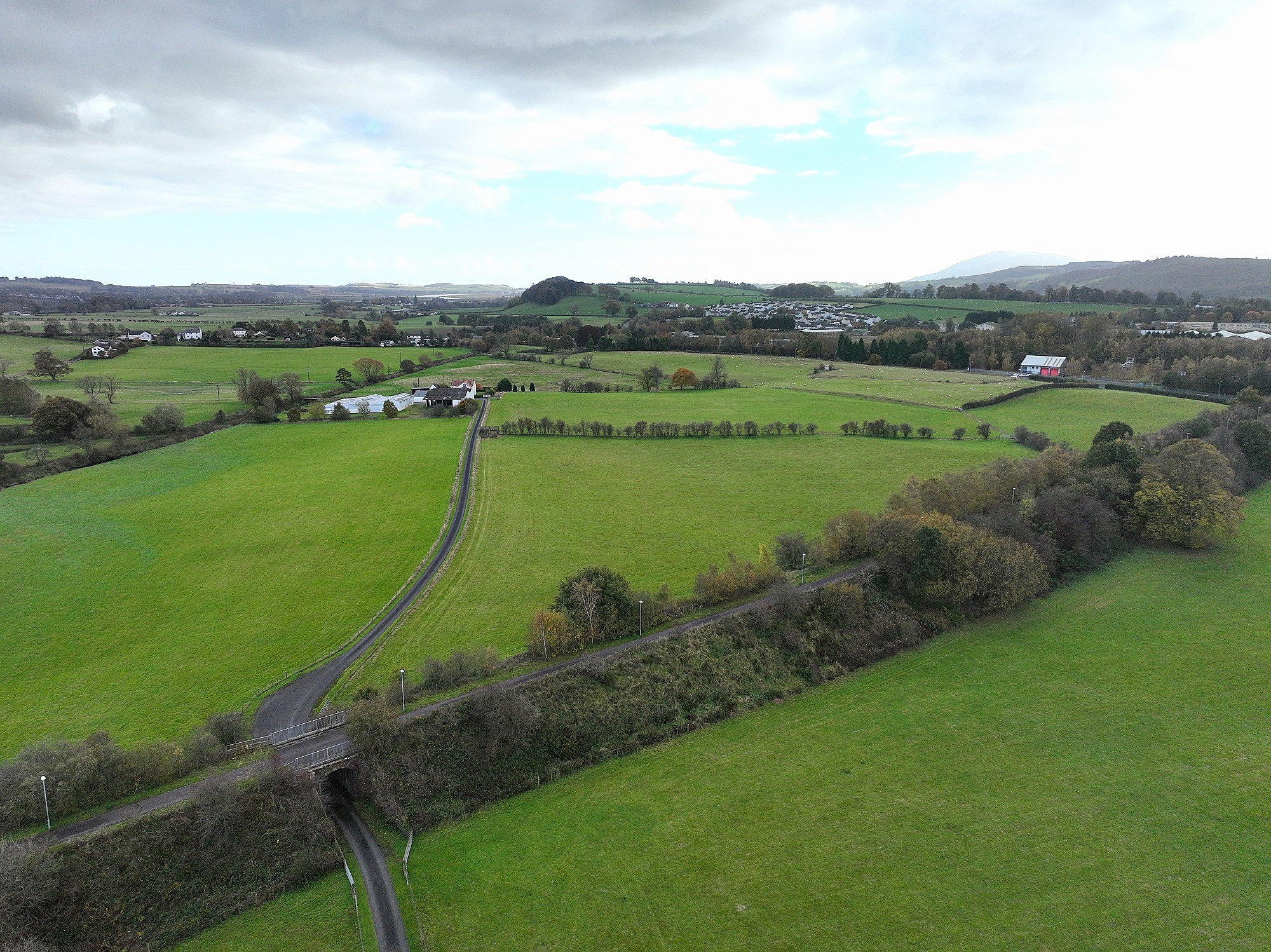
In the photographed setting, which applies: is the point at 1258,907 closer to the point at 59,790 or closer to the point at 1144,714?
the point at 1144,714

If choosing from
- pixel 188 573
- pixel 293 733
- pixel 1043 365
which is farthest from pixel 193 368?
pixel 1043 365

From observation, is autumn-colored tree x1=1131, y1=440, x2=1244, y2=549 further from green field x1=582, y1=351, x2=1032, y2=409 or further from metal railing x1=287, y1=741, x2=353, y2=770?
metal railing x1=287, y1=741, x2=353, y2=770

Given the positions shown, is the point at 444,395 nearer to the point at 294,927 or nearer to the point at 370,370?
the point at 370,370

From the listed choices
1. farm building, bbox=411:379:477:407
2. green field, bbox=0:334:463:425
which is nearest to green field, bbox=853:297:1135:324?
green field, bbox=0:334:463:425

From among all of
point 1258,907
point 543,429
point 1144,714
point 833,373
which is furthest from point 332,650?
point 833,373

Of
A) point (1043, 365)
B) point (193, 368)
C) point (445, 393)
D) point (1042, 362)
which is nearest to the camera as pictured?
point (445, 393)
